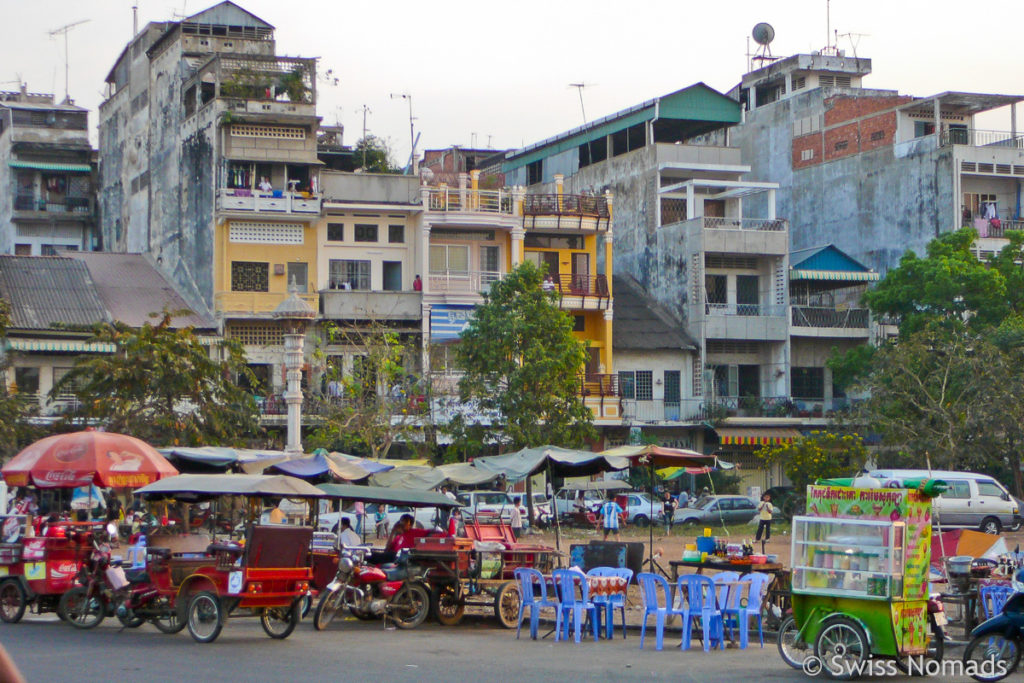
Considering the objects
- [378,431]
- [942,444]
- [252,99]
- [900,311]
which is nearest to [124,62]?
[252,99]

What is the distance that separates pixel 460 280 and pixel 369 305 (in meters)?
3.04

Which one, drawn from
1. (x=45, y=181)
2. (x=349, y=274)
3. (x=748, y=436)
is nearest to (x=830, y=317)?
(x=748, y=436)

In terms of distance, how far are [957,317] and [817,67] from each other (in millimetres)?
17021

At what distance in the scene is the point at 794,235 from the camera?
170ft

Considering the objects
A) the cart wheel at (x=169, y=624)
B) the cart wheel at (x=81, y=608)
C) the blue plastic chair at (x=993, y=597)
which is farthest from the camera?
the cart wheel at (x=81, y=608)

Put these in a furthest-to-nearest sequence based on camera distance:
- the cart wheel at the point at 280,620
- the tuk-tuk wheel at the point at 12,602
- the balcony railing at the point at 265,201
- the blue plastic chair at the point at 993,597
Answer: the balcony railing at the point at 265,201 → the tuk-tuk wheel at the point at 12,602 → the cart wheel at the point at 280,620 → the blue plastic chair at the point at 993,597

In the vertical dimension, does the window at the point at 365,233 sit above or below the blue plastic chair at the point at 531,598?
above

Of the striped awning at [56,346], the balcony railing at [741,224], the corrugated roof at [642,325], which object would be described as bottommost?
the striped awning at [56,346]

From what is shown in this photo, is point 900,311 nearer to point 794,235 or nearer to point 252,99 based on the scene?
point 794,235

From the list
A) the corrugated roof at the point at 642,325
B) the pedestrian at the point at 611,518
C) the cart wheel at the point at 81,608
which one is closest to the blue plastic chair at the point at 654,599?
the cart wheel at the point at 81,608

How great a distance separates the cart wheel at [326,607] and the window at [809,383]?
31.9 m

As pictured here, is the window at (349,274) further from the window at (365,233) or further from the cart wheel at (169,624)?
the cart wheel at (169,624)

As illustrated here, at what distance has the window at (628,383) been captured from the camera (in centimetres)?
4453

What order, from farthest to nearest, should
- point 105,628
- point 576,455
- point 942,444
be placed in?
point 942,444, point 576,455, point 105,628
